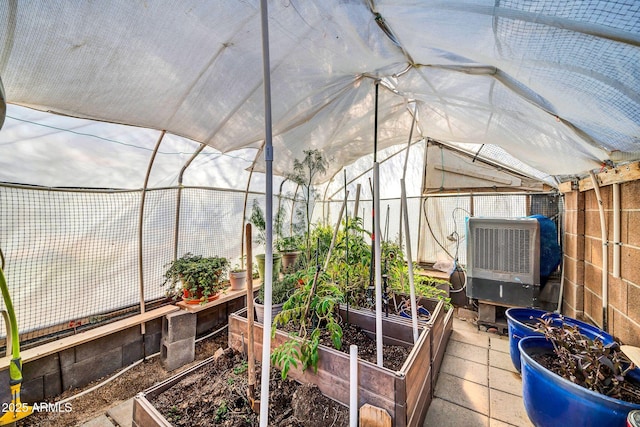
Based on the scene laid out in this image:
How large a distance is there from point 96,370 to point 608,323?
4120 mm

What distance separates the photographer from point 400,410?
1189 mm

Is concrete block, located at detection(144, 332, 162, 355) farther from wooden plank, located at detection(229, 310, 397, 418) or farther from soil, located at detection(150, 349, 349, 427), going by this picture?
wooden plank, located at detection(229, 310, 397, 418)

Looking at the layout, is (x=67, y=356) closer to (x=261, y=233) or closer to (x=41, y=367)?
(x=41, y=367)

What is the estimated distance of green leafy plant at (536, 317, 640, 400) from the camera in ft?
3.91

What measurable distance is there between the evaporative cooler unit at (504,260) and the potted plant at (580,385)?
44.8 inches

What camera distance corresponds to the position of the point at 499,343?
8.23 ft

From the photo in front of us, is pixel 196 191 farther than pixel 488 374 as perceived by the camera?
Yes

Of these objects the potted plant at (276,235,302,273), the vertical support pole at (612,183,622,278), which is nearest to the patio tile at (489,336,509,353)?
the vertical support pole at (612,183,622,278)

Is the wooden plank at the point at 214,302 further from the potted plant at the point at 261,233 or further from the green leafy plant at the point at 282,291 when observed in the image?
the green leafy plant at the point at 282,291

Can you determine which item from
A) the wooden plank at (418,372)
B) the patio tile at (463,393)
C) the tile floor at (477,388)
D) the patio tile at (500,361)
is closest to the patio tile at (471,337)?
the tile floor at (477,388)

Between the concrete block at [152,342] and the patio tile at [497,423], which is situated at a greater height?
the concrete block at [152,342]

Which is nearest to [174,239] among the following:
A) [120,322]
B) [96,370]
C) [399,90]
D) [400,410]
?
[120,322]

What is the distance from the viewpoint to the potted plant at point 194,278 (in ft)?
7.79

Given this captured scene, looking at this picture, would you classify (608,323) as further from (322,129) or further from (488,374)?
(322,129)
